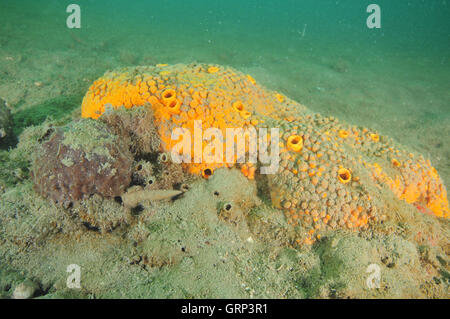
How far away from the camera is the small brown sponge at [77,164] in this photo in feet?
8.70

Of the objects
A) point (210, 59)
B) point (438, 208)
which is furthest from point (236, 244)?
point (210, 59)

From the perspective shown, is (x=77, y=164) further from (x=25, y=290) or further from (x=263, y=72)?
(x=263, y=72)

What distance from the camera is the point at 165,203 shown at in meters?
3.01

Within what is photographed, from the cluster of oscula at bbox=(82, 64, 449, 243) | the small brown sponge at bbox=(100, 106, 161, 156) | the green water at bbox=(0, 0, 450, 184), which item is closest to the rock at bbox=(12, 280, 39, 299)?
the small brown sponge at bbox=(100, 106, 161, 156)

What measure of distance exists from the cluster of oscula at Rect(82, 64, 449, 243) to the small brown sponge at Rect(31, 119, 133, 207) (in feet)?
2.79

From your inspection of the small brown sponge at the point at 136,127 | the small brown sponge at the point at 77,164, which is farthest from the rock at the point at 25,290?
the small brown sponge at the point at 136,127

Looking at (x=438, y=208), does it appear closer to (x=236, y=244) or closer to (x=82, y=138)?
(x=236, y=244)

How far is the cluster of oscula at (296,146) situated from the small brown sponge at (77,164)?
33.4 inches

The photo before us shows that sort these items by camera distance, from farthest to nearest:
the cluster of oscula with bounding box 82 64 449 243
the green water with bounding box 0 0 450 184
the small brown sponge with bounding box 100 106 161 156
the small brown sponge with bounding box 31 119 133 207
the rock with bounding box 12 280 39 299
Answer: the green water with bounding box 0 0 450 184, the small brown sponge with bounding box 100 106 161 156, the cluster of oscula with bounding box 82 64 449 243, the small brown sponge with bounding box 31 119 133 207, the rock with bounding box 12 280 39 299

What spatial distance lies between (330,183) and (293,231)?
79 cm

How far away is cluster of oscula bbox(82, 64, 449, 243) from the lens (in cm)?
307

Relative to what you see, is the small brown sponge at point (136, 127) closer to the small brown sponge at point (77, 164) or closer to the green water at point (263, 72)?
the small brown sponge at point (77, 164)

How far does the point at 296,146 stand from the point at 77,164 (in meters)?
2.74

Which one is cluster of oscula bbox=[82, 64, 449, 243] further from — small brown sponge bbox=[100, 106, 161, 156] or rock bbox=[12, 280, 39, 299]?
rock bbox=[12, 280, 39, 299]
